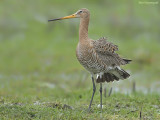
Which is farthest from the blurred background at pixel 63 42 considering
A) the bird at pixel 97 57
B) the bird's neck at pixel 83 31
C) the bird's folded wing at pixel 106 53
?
the bird's neck at pixel 83 31

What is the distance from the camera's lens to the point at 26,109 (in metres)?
7.48

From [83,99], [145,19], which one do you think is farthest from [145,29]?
[83,99]

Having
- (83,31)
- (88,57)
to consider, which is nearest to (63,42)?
(83,31)

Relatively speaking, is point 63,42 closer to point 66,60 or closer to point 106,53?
point 66,60

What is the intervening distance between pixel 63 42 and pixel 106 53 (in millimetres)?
9395

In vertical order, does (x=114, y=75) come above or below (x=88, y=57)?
below

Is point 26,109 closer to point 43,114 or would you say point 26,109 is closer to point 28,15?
point 43,114

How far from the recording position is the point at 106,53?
29.2 feet

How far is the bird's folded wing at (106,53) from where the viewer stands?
8734 millimetres

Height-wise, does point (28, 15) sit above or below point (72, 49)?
above

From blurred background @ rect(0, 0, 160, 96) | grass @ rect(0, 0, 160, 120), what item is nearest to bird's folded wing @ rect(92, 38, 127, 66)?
grass @ rect(0, 0, 160, 120)

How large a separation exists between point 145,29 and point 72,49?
16.0 feet

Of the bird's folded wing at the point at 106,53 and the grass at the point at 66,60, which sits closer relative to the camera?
the grass at the point at 66,60

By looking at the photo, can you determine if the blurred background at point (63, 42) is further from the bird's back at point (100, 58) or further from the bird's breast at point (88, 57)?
the bird's breast at point (88, 57)
